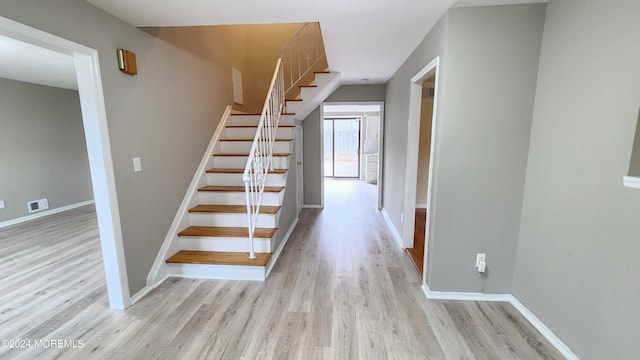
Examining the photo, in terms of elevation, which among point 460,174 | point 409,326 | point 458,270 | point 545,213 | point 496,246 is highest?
point 460,174

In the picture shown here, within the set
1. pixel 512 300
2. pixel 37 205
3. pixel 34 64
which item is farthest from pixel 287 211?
pixel 37 205

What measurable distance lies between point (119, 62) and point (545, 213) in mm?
3268

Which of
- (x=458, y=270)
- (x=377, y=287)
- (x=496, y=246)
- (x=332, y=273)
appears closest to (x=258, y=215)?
(x=332, y=273)

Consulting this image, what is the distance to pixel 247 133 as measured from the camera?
3.75 meters

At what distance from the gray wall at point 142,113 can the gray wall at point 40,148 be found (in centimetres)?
339

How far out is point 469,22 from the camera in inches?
71.0

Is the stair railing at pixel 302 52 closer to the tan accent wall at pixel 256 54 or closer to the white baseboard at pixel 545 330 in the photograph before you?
the tan accent wall at pixel 256 54

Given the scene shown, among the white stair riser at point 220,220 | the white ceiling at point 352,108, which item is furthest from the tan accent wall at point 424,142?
the white stair riser at point 220,220

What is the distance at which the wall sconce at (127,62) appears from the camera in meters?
1.92

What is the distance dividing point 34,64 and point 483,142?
4952 millimetres

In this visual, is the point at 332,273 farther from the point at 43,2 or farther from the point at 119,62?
the point at 43,2

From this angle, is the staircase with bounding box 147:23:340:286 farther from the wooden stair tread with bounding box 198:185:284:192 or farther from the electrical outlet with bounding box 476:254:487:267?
the electrical outlet with bounding box 476:254:487:267

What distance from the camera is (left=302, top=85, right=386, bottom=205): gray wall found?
4586 millimetres

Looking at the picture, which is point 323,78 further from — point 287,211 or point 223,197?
point 223,197
